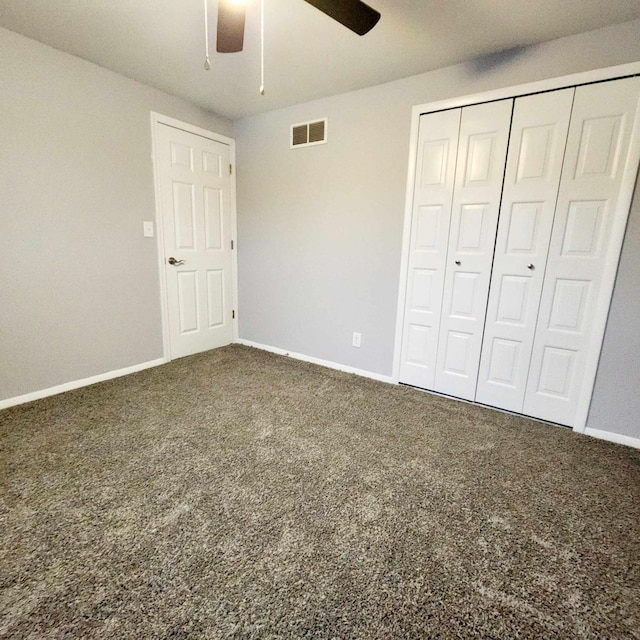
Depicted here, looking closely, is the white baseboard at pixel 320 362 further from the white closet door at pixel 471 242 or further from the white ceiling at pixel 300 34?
the white ceiling at pixel 300 34

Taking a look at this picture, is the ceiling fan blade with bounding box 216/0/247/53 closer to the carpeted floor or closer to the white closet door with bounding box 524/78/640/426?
the white closet door with bounding box 524/78/640/426

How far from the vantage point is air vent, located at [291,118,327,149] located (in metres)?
2.91

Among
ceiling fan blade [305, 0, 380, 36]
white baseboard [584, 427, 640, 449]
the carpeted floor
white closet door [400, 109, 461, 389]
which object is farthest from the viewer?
white closet door [400, 109, 461, 389]

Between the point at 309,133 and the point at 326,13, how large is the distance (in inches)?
66.9

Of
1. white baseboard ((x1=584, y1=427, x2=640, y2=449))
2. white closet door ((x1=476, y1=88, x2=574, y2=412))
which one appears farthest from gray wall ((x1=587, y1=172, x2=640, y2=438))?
white closet door ((x1=476, y1=88, x2=574, y2=412))

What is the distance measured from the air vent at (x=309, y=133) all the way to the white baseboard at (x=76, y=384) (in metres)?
2.45

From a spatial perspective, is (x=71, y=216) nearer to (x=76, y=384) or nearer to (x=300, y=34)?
(x=76, y=384)

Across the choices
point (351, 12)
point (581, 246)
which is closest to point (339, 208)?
point (351, 12)

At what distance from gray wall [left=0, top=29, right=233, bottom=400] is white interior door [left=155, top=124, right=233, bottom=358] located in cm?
16

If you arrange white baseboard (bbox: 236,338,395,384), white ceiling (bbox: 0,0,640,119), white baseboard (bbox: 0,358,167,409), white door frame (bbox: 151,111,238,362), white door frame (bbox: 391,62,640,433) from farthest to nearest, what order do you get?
white baseboard (bbox: 236,338,395,384) → white door frame (bbox: 151,111,238,362) → white baseboard (bbox: 0,358,167,409) → white door frame (bbox: 391,62,640,433) → white ceiling (bbox: 0,0,640,119)

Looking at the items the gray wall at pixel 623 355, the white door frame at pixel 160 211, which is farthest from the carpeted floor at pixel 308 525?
the white door frame at pixel 160 211

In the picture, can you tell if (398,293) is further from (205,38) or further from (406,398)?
(205,38)

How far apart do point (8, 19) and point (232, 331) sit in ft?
9.36

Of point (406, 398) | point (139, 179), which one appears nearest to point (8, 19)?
point (139, 179)
